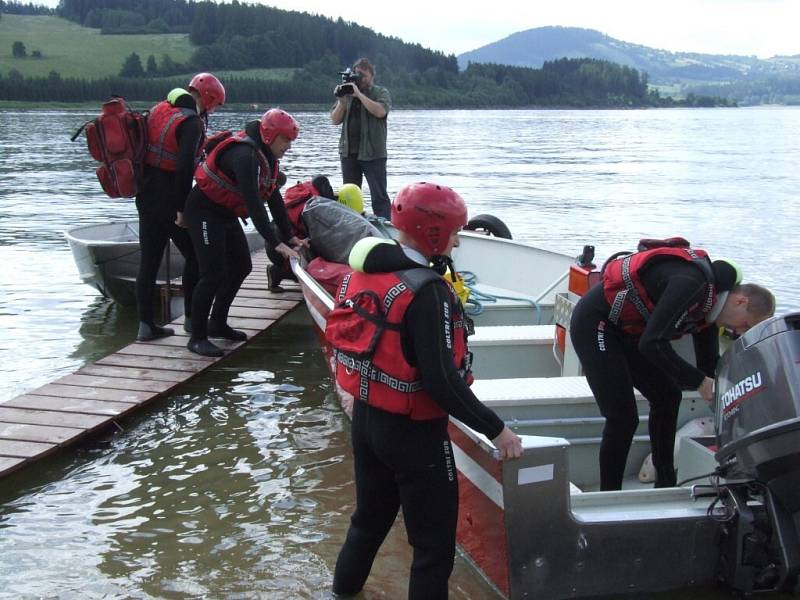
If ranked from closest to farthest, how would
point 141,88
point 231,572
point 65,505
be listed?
point 231,572 → point 65,505 → point 141,88

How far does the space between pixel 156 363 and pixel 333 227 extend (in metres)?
1.61

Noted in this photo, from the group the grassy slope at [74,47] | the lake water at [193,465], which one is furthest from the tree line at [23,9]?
the lake water at [193,465]

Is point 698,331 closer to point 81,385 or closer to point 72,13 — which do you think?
point 81,385

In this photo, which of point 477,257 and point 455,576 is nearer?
point 455,576

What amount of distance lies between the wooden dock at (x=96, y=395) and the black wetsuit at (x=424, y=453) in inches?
94.4

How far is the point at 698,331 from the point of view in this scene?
3938mm

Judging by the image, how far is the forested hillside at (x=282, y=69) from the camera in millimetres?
77625

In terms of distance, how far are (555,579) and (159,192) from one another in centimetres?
402

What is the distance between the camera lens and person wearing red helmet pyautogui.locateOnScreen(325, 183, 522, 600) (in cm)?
273

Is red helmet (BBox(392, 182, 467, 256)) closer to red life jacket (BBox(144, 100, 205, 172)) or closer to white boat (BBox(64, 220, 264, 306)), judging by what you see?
red life jacket (BBox(144, 100, 205, 172))

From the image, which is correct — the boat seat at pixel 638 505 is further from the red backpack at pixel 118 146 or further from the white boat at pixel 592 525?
the red backpack at pixel 118 146

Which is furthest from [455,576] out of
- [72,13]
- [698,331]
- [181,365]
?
[72,13]

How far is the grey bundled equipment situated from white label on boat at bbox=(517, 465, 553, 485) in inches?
134

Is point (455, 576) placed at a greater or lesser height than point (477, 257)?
lesser
